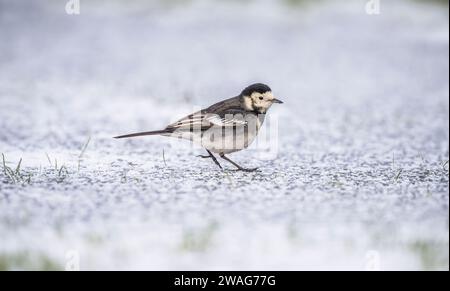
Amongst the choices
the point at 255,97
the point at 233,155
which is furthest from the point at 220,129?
the point at 233,155

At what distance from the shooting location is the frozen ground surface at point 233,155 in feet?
13.2

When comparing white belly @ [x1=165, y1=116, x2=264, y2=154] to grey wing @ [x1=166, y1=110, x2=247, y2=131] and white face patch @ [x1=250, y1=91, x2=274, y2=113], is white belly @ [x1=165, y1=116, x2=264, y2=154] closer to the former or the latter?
grey wing @ [x1=166, y1=110, x2=247, y2=131]

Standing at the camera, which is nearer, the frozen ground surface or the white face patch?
the frozen ground surface

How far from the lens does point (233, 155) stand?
22.0ft

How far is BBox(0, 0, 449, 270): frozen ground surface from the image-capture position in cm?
404

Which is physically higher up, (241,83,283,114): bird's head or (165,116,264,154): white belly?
(241,83,283,114): bird's head

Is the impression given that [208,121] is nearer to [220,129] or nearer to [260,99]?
[220,129]

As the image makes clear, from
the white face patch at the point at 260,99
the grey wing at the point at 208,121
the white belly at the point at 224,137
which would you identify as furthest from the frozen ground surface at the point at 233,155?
the white face patch at the point at 260,99

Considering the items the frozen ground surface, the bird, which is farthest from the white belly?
the frozen ground surface

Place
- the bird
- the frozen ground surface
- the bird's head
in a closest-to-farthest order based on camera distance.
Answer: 1. the frozen ground surface
2. the bird
3. the bird's head

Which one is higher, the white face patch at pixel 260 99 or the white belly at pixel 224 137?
the white face patch at pixel 260 99

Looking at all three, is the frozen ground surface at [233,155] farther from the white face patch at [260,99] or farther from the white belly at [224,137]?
the white face patch at [260,99]

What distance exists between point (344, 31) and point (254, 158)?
8964mm
